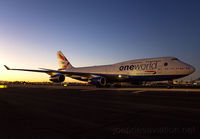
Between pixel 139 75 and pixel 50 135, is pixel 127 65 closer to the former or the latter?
pixel 139 75

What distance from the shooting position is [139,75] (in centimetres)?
2517

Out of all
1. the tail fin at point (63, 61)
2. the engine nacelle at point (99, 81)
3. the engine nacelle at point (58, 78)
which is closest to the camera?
the engine nacelle at point (99, 81)

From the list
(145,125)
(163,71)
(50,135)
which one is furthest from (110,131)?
(163,71)

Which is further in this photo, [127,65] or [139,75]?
[127,65]

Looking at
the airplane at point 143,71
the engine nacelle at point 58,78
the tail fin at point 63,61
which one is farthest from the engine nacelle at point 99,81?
the tail fin at point 63,61

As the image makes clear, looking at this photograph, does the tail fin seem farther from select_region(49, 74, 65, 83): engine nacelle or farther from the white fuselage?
the white fuselage

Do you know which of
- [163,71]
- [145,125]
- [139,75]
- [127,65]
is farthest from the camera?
[127,65]

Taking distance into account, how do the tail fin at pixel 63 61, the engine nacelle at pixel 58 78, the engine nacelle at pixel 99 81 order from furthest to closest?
the tail fin at pixel 63 61
the engine nacelle at pixel 58 78
the engine nacelle at pixel 99 81

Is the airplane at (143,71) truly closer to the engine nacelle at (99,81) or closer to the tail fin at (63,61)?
the engine nacelle at (99,81)

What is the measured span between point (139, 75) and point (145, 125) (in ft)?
71.3

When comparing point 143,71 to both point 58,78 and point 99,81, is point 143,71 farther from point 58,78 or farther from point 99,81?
point 58,78

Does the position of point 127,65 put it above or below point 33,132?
above

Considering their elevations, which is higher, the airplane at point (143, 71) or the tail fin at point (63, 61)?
the tail fin at point (63, 61)

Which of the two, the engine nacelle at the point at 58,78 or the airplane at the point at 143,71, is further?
the engine nacelle at the point at 58,78
